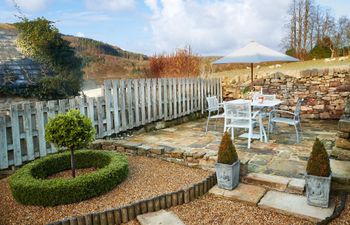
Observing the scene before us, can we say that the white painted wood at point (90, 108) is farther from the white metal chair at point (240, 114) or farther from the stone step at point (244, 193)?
the stone step at point (244, 193)

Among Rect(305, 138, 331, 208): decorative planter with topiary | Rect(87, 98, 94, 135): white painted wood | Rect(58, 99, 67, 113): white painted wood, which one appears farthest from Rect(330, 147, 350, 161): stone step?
Rect(58, 99, 67, 113): white painted wood

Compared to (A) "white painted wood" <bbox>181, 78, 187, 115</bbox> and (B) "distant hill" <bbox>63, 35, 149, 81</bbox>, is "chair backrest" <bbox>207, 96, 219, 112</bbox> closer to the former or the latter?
(A) "white painted wood" <bbox>181, 78, 187, 115</bbox>

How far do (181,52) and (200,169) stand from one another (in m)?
8.26

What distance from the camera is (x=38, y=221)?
2.85 meters

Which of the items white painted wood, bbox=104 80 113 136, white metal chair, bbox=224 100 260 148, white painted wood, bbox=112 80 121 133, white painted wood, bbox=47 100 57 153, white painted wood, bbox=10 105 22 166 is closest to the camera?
white painted wood, bbox=10 105 22 166

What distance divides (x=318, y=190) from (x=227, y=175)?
1.01 m

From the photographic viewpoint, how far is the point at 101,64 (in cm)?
1577

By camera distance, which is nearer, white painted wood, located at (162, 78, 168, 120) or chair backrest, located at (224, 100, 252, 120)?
chair backrest, located at (224, 100, 252, 120)

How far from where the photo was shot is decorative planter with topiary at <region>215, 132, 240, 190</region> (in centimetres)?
344

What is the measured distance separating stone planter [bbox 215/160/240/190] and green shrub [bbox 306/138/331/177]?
0.89m

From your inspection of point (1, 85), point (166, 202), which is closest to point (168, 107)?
point (166, 202)

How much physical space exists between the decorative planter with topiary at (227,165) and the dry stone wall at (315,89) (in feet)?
18.0

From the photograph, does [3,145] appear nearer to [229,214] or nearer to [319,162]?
[229,214]

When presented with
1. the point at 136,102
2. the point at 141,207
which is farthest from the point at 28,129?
the point at 141,207
